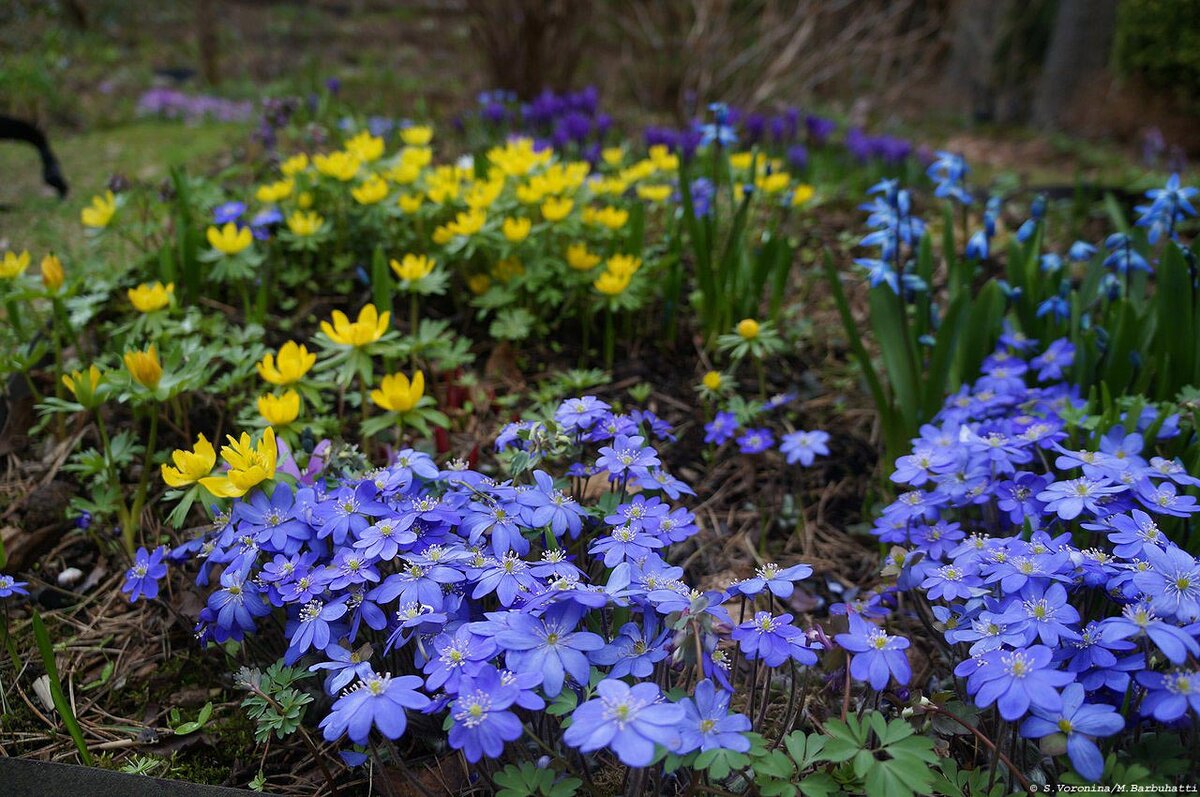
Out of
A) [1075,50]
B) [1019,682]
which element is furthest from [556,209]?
[1075,50]

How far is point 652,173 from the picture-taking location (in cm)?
287

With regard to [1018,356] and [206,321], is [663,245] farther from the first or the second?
[206,321]

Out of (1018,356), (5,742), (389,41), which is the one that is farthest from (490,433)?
(389,41)

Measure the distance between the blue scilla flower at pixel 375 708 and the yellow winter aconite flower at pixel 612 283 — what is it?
1.38 metres

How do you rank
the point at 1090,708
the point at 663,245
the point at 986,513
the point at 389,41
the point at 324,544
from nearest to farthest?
the point at 1090,708, the point at 324,544, the point at 986,513, the point at 663,245, the point at 389,41

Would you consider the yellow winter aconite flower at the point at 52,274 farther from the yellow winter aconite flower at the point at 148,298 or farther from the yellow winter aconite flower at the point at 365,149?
the yellow winter aconite flower at the point at 365,149

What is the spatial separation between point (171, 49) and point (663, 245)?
8784 millimetres

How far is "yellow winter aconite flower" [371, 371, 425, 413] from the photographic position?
1643 millimetres

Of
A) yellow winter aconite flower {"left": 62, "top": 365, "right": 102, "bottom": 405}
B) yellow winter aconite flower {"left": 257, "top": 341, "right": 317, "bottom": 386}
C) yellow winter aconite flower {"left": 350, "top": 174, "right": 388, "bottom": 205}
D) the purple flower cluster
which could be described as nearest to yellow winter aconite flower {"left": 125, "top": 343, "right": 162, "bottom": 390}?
yellow winter aconite flower {"left": 62, "top": 365, "right": 102, "bottom": 405}

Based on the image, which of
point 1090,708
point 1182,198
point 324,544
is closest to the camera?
point 1090,708

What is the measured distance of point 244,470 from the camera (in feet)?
4.26

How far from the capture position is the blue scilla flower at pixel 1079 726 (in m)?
0.97

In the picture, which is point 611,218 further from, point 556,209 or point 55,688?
point 55,688

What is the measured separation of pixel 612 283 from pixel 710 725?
1427 mm
